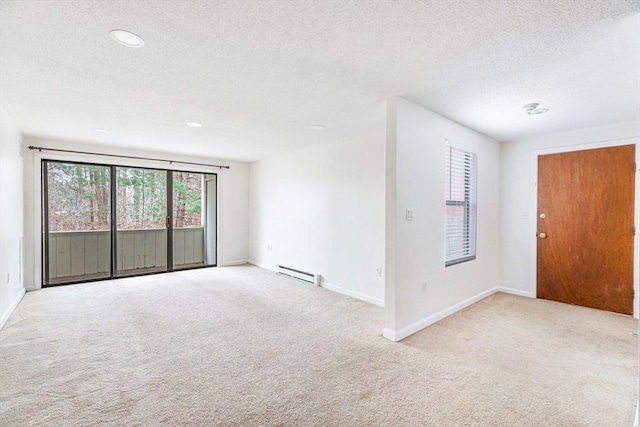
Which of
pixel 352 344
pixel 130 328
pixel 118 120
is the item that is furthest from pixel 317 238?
pixel 118 120

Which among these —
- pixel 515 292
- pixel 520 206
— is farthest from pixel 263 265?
pixel 520 206

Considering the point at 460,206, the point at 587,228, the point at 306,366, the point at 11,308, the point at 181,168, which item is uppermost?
the point at 181,168

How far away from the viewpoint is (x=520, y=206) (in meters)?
4.45

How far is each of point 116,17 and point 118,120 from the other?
2.31m

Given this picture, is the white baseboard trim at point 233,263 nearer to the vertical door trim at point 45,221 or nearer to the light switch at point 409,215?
the vertical door trim at point 45,221

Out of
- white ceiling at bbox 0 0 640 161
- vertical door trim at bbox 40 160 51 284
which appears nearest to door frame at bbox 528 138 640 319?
white ceiling at bbox 0 0 640 161

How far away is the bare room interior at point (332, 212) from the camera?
1.84 metres

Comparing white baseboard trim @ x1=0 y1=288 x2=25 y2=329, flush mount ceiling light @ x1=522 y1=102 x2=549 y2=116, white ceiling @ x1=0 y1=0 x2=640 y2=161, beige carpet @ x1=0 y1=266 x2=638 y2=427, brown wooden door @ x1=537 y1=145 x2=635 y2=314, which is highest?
white ceiling @ x1=0 y1=0 x2=640 y2=161

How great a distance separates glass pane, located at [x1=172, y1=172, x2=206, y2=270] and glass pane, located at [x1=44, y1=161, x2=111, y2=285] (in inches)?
43.6

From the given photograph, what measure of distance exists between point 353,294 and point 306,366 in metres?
2.05

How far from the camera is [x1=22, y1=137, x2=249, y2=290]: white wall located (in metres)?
4.57

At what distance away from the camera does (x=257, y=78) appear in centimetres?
245

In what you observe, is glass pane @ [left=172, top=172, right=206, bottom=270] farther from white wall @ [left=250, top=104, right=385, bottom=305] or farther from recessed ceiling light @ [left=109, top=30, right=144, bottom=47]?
recessed ceiling light @ [left=109, top=30, right=144, bottom=47]

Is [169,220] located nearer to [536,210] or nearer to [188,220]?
[188,220]
